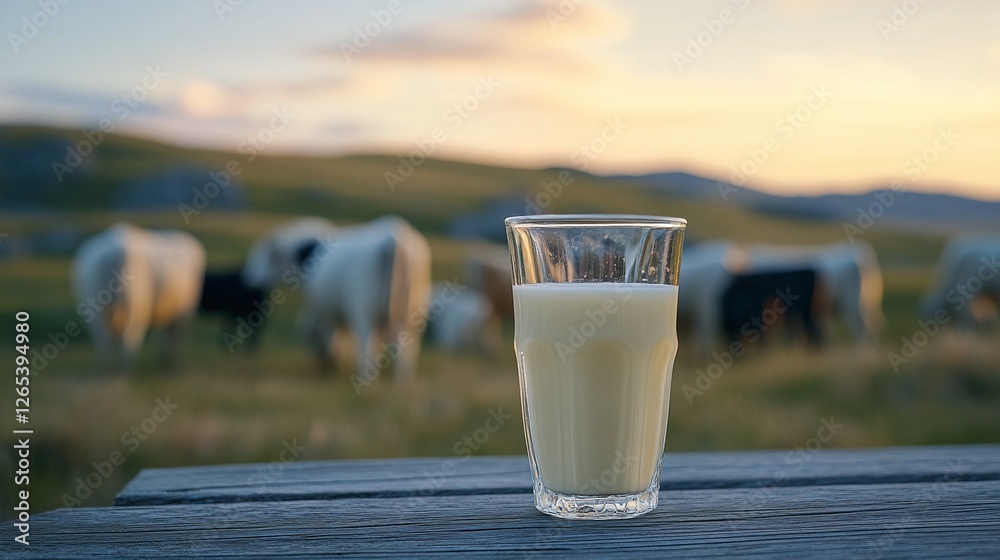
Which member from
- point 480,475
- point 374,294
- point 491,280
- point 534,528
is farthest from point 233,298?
point 534,528

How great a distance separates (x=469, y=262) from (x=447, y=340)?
1.36m

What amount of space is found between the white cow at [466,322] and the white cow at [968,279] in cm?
665

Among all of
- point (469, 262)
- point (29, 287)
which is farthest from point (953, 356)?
point (29, 287)

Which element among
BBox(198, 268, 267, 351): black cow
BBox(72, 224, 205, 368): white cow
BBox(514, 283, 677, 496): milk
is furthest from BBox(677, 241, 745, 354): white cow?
BBox(514, 283, 677, 496): milk

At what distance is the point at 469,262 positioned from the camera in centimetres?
1470

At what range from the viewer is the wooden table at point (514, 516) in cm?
110

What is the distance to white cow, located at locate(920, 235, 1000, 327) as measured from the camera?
12383 mm

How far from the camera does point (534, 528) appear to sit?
1208 millimetres

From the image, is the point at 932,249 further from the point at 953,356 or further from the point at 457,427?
the point at 457,427

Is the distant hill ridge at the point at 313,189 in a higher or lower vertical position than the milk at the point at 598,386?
lower

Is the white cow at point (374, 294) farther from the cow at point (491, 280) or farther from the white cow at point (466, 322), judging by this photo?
the cow at point (491, 280)

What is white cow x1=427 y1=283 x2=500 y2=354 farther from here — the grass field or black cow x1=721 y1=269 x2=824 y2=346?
black cow x1=721 y1=269 x2=824 y2=346

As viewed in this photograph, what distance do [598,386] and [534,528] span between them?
0.90 feet

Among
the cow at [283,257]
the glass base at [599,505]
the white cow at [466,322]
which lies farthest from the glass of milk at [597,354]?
the white cow at [466,322]
